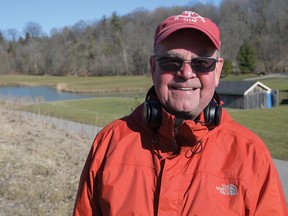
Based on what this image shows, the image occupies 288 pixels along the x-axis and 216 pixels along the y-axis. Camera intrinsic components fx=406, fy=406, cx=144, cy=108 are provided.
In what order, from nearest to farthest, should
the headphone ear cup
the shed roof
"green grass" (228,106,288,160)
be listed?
the headphone ear cup, "green grass" (228,106,288,160), the shed roof

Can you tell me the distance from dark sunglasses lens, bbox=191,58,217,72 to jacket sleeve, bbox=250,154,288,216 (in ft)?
1.75

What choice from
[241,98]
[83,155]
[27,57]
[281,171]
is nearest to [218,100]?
[83,155]

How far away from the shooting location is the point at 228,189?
1.93 m

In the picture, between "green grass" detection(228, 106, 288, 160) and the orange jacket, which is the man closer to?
the orange jacket

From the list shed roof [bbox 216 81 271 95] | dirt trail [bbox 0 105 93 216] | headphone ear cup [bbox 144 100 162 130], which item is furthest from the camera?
shed roof [bbox 216 81 271 95]

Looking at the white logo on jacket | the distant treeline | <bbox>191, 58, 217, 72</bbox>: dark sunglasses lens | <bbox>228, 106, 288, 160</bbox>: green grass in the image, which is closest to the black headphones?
<bbox>191, 58, 217, 72</bbox>: dark sunglasses lens

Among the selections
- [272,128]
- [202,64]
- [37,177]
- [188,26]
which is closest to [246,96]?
[272,128]

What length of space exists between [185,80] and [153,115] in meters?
0.24

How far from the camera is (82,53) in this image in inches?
4934

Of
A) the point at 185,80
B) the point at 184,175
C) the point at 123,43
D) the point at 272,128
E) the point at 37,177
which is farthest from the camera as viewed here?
the point at 123,43

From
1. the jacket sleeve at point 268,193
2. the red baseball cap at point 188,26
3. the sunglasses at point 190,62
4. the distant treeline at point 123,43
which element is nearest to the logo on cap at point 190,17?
the red baseball cap at point 188,26

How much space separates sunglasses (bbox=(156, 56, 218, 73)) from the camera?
2.06 metres

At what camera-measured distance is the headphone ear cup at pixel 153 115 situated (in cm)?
209

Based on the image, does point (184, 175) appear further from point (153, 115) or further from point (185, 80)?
point (185, 80)
